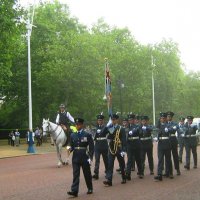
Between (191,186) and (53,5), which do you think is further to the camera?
(53,5)

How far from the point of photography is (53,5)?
58969 mm

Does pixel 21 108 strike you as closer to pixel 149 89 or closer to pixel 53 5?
pixel 53 5

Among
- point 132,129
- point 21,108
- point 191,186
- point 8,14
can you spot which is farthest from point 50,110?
point 191,186

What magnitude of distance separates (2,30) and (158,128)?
19.7 meters

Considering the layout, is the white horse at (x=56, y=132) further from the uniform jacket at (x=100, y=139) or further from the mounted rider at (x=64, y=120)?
the uniform jacket at (x=100, y=139)

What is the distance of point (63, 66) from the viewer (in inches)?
1809

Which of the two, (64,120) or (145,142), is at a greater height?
(64,120)

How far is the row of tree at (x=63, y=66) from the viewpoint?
131ft

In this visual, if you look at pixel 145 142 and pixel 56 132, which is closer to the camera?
pixel 145 142

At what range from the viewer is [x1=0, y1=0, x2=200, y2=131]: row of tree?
39.9m

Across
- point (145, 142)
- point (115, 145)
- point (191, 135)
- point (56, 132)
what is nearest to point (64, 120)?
point (56, 132)

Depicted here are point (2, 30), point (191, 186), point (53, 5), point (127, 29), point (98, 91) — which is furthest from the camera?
point (127, 29)

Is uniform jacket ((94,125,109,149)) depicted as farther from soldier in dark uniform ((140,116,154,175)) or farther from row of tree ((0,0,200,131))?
row of tree ((0,0,200,131))

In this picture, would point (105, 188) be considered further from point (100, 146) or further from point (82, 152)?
point (100, 146)
